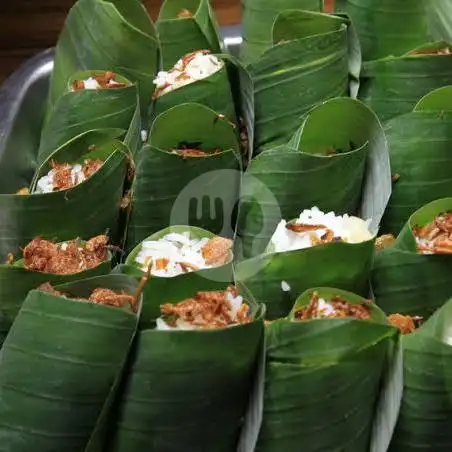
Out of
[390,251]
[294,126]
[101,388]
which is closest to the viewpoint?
[101,388]

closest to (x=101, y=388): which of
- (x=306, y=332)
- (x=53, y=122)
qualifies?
(x=306, y=332)

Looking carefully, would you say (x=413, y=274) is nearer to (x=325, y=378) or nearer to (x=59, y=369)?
(x=325, y=378)

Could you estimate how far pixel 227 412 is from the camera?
2.66 ft

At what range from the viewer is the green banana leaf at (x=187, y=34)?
3.89 ft

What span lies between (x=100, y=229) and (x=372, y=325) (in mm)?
380

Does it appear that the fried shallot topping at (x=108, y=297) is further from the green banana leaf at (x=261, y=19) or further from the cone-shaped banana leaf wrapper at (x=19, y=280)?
the green banana leaf at (x=261, y=19)

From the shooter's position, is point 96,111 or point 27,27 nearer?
point 96,111

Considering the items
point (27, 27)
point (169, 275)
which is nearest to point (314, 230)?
point (169, 275)

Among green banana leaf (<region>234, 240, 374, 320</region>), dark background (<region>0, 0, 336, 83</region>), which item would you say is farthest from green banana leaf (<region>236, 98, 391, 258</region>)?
dark background (<region>0, 0, 336, 83</region>)

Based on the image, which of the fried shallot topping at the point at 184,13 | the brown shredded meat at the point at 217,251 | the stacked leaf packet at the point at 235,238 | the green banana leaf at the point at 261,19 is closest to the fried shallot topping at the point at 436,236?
the stacked leaf packet at the point at 235,238

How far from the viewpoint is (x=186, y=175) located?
3.22 feet

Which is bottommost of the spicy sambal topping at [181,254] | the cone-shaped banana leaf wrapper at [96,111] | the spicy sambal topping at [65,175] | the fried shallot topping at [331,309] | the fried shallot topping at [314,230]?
the spicy sambal topping at [181,254]

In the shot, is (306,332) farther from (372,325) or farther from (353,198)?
(353,198)

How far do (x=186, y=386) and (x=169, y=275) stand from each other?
15cm
